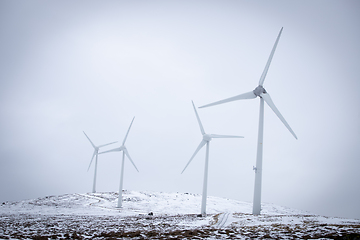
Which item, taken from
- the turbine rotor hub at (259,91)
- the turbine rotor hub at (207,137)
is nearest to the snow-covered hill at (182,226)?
the turbine rotor hub at (207,137)

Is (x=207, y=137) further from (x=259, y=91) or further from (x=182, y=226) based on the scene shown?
(x=182, y=226)

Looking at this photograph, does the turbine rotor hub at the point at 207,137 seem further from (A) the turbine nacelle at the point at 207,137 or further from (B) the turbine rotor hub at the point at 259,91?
(B) the turbine rotor hub at the point at 259,91

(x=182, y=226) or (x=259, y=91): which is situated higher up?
(x=259, y=91)

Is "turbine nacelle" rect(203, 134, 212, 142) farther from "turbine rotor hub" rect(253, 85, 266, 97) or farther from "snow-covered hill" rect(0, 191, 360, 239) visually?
"snow-covered hill" rect(0, 191, 360, 239)

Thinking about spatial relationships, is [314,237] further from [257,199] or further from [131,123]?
[131,123]

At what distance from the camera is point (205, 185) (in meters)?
40.9

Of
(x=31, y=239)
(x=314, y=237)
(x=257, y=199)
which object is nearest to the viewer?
(x=314, y=237)

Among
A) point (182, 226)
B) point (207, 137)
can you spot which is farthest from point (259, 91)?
point (182, 226)

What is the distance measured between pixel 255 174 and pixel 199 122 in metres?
18.2

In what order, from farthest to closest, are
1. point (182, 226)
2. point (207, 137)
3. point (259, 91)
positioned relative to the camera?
point (207, 137) → point (259, 91) → point (182, 226)

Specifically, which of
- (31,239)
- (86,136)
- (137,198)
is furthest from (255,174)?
(86,136)

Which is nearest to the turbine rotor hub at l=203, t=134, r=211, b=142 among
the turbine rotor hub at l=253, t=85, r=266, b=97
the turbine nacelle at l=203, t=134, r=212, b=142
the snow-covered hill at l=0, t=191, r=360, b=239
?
the turbine nacelle at l=203, t=134, r=212, b=142

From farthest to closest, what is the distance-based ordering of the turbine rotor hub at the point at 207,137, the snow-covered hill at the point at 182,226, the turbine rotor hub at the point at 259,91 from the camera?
the turbine rotor hub at the point at 207,137
the turbine rotor hub at the point at 259,91
the snow-covered hill at the point at 182,226

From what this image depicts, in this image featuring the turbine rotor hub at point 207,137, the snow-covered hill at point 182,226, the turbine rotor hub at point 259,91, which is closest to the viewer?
the snow-covered hill at point 182,226
